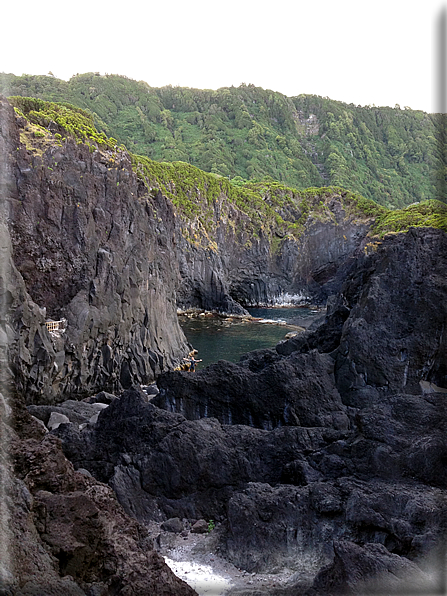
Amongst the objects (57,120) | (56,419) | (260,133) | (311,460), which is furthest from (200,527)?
(260,133)

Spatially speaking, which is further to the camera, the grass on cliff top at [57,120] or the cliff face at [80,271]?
the grass on cliff top at [57,120]

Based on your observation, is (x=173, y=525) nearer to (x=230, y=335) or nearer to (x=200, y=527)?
(x=200, y=527)

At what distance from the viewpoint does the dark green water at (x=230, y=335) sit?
46297mm

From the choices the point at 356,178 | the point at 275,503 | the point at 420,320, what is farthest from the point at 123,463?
the point at 356,178

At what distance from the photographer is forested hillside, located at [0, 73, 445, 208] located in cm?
12569

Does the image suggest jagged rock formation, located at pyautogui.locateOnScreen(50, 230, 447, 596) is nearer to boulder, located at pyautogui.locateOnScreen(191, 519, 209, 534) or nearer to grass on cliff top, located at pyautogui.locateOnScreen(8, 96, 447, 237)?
boulder, located at pyautogui.locateOnScreen(191, 519, 209, 534)

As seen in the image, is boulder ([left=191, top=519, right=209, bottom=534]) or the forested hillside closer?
boulder ([left=191, top=519, right=209, bottom=534])

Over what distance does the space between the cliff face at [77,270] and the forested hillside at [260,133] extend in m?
80.0

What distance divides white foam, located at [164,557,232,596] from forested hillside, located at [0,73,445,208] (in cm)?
10991

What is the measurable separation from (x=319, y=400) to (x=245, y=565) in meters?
10.1

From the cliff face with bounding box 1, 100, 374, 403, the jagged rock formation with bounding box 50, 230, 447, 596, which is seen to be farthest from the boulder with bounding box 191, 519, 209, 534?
the cliff face with bounding box 1, 100, 374, 403

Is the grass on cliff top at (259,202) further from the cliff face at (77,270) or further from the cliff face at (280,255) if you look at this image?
the cliff face at (77,270)

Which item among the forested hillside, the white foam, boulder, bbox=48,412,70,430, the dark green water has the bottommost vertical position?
the dark green water

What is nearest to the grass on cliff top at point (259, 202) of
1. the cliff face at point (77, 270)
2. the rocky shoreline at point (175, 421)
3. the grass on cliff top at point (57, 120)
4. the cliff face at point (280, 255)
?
the cliff face at point (280, 255)
